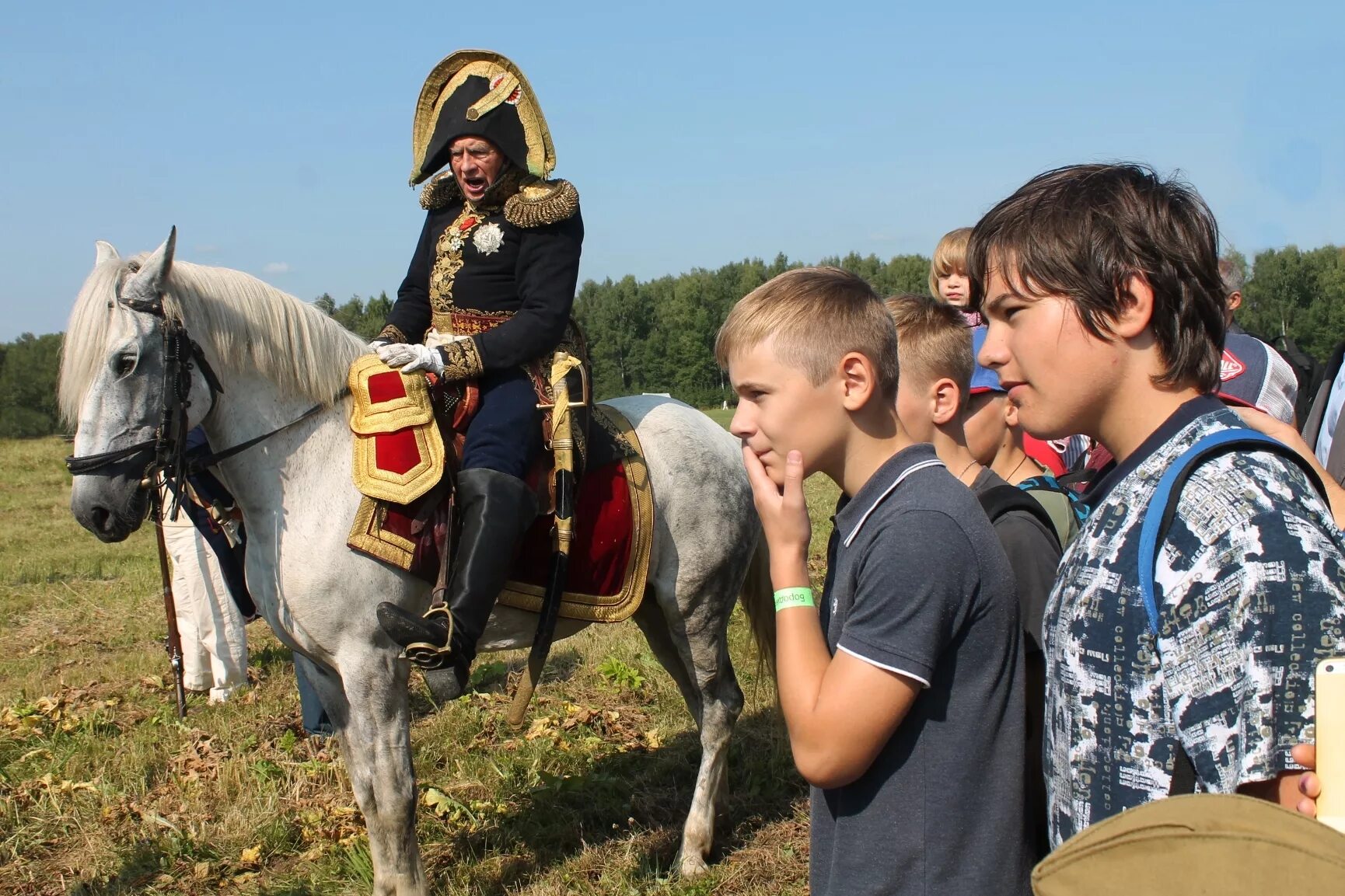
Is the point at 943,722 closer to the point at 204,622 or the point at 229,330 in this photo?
the point at 229,330

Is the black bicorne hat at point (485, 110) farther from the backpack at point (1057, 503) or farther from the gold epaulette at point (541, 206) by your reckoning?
the backpack at point (1057, 503)

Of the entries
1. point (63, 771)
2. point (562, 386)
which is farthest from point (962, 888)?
point (63, 771)

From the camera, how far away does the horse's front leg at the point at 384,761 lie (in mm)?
3584

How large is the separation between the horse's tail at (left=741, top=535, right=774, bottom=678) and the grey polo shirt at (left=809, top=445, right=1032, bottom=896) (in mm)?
3242

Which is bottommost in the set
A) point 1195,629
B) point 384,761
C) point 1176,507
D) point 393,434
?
point 384,761

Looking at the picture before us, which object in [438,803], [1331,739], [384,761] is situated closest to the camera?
[1331,739]

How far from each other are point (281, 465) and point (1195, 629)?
10.6 feet

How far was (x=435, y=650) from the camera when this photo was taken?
343cm

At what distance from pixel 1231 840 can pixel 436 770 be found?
4745 millimetres

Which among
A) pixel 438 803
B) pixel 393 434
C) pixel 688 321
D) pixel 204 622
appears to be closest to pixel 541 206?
pixel 393 434

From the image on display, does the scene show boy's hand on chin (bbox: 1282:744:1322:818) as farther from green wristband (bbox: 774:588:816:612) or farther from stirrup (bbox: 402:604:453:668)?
stirrup (bbox: 402:604:453:668)

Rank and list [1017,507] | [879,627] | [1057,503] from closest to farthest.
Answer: [879,627], [1017,507], [1057,503]

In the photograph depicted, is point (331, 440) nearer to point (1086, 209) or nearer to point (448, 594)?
point (448, 594)

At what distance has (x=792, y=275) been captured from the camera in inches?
73.0
